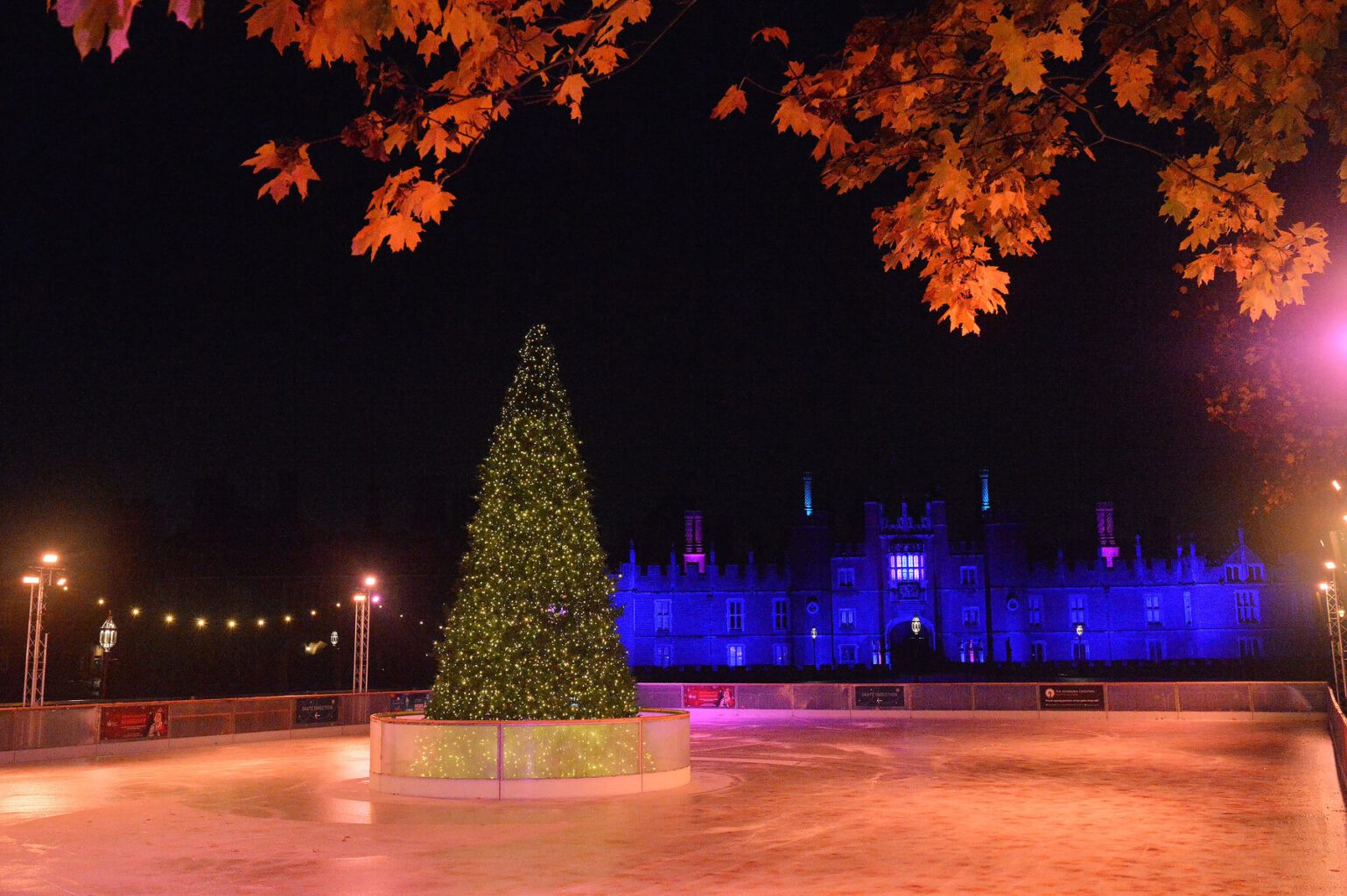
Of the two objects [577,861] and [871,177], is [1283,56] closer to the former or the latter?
A: [871,177]

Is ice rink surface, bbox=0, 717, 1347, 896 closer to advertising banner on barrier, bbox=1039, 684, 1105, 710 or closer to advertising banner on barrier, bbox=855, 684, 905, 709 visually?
advertising banner on barrier, bbox=1039, 684, 1105, 710

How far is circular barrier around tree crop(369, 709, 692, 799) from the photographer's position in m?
17.2

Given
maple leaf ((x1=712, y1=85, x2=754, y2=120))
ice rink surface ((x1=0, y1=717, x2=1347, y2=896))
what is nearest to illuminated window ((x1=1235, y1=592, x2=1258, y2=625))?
ice rink surface ((x1=0, y1=717, x2=1347, y2=896))

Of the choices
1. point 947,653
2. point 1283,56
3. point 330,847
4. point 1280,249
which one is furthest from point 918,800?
point 947,653

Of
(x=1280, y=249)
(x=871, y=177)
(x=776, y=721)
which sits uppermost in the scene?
(x=871, y=177)

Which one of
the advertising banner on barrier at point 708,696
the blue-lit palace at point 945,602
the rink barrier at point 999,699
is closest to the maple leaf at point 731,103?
the rink barrier at point 999,699

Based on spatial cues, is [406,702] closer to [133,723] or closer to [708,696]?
[133,723]

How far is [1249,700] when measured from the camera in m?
33.5

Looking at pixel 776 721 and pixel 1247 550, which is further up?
pixel 1247 550

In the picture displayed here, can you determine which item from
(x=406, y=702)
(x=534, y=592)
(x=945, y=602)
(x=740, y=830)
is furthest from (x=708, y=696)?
(x=945, y=602)

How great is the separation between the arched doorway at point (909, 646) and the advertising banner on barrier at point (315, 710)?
106ft

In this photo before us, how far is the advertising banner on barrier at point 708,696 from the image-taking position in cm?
3819

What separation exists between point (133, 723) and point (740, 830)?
18.6 meters

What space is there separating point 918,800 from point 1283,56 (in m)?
12.9
